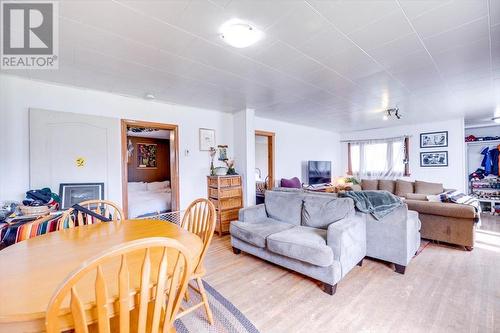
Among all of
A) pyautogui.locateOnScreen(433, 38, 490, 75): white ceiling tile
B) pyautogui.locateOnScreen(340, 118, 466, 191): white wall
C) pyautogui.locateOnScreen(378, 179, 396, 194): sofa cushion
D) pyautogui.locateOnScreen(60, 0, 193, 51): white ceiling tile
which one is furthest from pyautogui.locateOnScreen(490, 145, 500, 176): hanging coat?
pyautogui.locateOnScreen(60, 0, 193, 51): white ceiling tile

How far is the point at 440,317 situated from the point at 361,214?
1.10m

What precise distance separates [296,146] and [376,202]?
11.3ft

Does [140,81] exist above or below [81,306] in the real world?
above

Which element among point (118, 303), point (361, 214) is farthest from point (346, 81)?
point (118, 303)

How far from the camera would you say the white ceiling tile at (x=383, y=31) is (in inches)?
64.5

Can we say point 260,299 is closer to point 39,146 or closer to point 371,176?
point 39,146

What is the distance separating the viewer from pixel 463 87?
311cm

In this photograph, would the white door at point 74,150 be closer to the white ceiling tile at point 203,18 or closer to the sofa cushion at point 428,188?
the white ceiling tile at point 203,18

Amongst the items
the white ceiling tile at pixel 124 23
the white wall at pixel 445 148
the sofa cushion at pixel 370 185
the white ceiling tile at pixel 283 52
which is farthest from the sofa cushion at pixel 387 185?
the white ceiling tile at pixel 124 23

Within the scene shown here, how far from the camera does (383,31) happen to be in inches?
70.1

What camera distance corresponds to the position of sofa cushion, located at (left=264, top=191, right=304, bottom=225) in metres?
3.00

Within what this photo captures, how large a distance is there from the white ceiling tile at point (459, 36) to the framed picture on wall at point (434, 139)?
4631 mm

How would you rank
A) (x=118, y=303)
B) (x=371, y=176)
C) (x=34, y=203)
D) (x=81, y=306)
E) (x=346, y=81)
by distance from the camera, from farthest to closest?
(x=371, y=176)
(x=346, y=81)
(x=34, y=203)
(x=118, y=303)
(x=81, y=306)

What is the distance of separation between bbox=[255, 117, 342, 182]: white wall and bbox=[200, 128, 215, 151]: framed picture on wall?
113 centimetres
